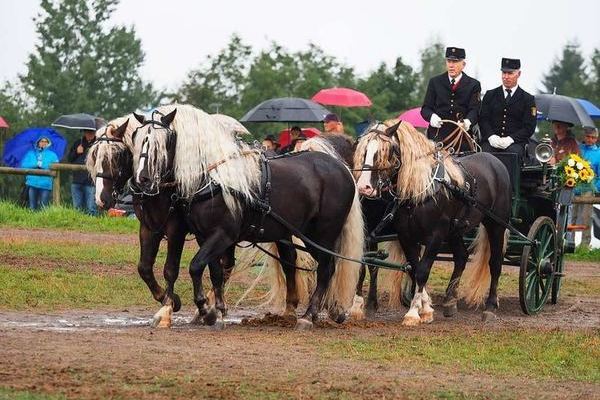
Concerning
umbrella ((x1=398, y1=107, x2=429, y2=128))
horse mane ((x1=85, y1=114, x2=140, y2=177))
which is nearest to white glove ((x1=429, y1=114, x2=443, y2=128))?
horse mane ((x1=85, y1=114, x2=140, y2=177))

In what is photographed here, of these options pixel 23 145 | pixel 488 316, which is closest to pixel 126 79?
pixel 23 145

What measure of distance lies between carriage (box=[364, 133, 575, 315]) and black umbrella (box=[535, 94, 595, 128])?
382 cm

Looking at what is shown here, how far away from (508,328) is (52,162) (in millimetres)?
12036

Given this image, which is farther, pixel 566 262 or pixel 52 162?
pixel 52 162

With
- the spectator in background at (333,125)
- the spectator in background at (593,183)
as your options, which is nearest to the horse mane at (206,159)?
the spectator in background at (333,125)

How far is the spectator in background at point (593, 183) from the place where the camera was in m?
20.5

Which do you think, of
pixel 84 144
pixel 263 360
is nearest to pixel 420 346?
pixel 263 360

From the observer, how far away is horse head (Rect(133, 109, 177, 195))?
1173cm

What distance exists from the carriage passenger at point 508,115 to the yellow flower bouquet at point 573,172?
0.45 meters

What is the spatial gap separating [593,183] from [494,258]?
284 inches

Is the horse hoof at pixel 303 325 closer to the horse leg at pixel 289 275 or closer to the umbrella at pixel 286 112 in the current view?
the horse leg at pixel 289 275

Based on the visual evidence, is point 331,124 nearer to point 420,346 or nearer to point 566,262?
point 420,346

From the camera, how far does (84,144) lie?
22.5 metres

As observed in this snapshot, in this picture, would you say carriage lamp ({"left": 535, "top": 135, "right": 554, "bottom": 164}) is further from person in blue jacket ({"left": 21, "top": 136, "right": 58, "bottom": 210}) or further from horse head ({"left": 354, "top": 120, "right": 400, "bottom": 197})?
person in blue jacket ({"left": 21, "top": 136, "right": 58, "bottom": 210})
